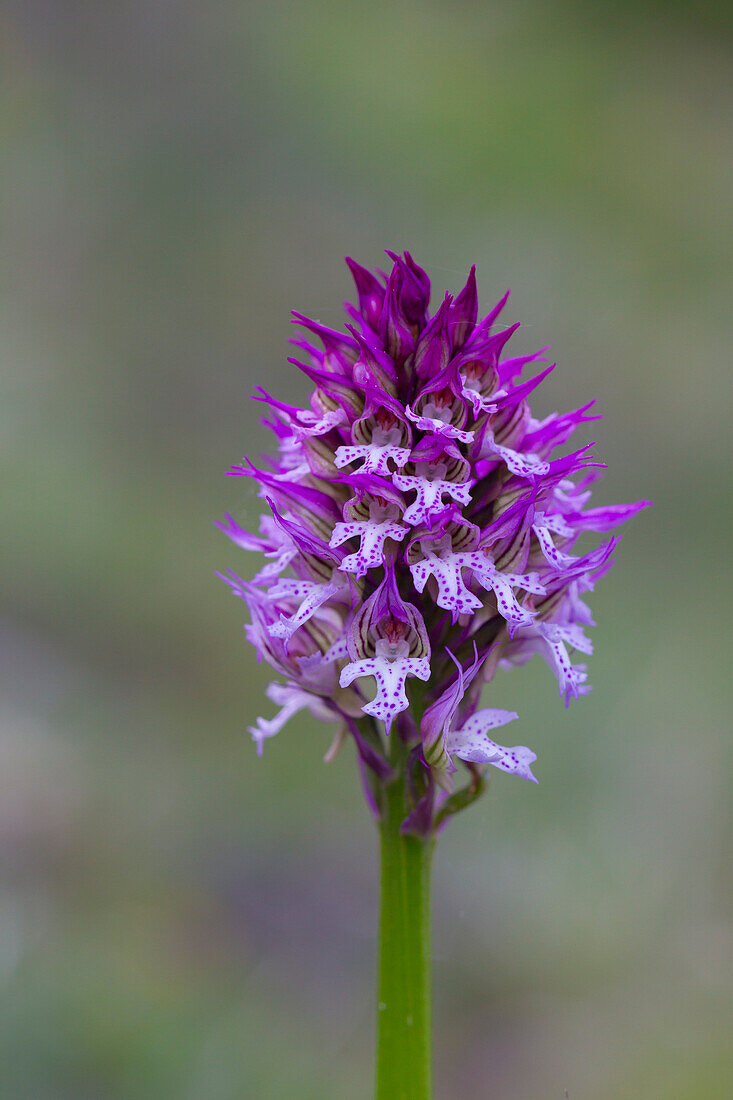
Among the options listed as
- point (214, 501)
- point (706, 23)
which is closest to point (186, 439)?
point (214, 501)

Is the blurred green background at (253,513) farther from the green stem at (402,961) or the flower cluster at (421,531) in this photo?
the flower cluster at (421,531)

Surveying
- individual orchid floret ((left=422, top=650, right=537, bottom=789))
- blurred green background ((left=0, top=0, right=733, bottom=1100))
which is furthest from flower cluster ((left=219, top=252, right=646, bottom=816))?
blurred green background ((left=0, top=0, right=733, bottom=1100))

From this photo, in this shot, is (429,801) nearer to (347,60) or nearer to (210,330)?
(210,330)

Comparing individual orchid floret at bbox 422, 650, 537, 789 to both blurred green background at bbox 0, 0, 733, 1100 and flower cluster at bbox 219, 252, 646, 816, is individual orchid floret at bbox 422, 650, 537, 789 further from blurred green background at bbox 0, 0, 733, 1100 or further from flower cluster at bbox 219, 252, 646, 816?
blurred green background at bbox 0, 0, 733, 1100

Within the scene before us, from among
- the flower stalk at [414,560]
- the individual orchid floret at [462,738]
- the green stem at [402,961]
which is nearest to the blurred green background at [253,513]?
the green stem at [402,961]

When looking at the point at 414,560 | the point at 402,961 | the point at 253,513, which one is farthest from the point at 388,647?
the point at 253,513

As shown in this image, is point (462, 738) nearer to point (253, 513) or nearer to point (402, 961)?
point (402, 961)
